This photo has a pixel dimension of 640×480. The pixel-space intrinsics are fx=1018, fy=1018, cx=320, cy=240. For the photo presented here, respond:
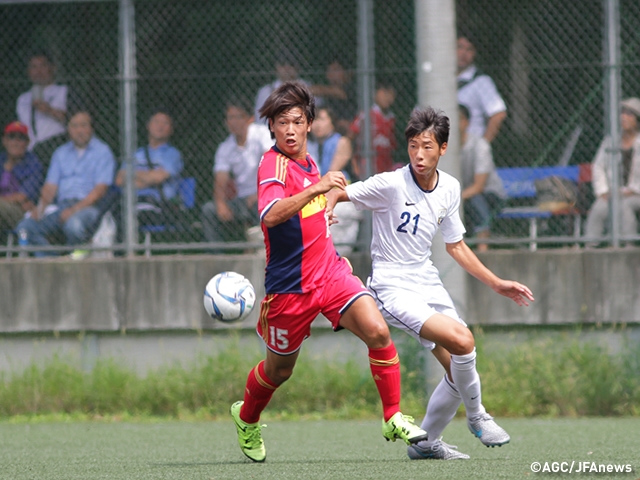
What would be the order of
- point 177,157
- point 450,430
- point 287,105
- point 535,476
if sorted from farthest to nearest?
point 177,157 → point 450,430 → point 287,105 → point 535,476

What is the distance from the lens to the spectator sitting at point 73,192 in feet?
31.3

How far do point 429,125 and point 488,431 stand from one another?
5.93 ft

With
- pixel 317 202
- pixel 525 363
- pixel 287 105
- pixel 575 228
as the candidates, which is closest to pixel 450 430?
pixel 525 363

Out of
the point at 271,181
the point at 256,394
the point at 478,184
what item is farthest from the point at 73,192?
the point at 271,181

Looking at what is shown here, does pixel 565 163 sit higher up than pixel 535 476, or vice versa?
pixel 565 163

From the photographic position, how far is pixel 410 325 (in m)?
5.86

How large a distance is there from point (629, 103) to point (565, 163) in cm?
80

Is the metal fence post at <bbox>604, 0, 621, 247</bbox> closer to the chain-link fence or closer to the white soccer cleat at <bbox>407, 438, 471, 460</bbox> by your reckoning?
the chain-link fence

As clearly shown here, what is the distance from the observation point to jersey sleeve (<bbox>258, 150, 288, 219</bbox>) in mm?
5570

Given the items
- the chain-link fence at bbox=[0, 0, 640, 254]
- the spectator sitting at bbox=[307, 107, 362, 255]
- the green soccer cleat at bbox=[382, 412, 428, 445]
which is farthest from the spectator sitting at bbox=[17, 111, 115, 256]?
the green soccer cleat at bbox=[382, 412, 428, 445]

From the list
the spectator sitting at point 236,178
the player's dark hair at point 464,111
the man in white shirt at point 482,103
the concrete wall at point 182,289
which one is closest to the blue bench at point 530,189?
the concrete wall at point 182,289

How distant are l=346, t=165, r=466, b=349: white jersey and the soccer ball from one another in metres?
0.86

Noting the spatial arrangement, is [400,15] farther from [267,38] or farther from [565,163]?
[565,163]

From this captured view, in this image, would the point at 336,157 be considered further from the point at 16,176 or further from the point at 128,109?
the point at 16,176
